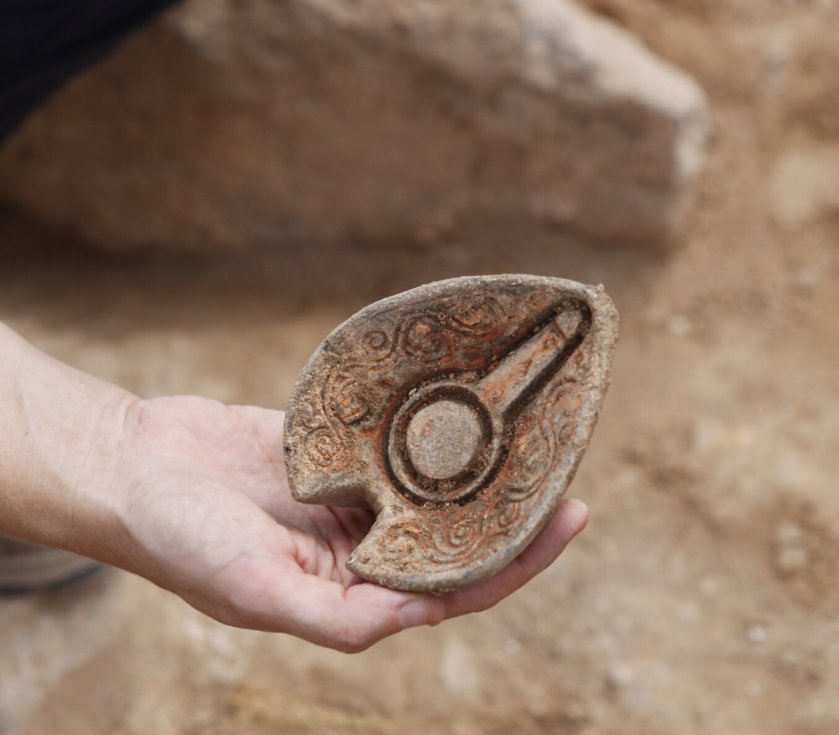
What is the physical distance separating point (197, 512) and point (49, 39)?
1.36m

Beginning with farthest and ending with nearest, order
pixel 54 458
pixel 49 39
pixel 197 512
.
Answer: pixel 49 39, pixel 54 458, pixel 197 512

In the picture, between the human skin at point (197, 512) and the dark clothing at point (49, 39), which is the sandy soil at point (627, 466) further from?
the dark clothing at point (49, 39)

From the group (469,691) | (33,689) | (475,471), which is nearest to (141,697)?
(33,689)

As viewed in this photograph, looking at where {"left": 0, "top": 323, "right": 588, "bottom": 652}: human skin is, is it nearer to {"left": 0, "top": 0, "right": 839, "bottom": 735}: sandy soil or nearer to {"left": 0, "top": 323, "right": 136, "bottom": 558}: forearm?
{"left": 0, "top": 323, "right": 136, "bottom": 558}: forearm

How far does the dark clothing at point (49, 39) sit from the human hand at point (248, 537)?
0.98 m

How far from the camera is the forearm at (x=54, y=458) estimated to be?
1.88 meters

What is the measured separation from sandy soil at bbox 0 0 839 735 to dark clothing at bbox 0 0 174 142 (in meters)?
1.12

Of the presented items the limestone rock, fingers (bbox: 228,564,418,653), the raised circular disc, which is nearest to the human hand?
fingers (bbox: 228,564,418,653)

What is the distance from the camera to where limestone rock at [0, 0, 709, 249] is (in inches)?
127

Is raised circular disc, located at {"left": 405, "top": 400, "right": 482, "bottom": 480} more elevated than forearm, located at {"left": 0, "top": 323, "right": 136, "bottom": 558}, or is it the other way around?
raised circular disc, located at {"left": 405, "top": 400, "right": 482, "bottom": 480}

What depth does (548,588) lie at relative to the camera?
2918 millimetres

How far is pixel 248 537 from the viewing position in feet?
5.61

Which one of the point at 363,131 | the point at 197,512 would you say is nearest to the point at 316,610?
the point at 197,512

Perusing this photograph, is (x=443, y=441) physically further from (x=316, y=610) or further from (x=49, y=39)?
(x=49, y=39)
